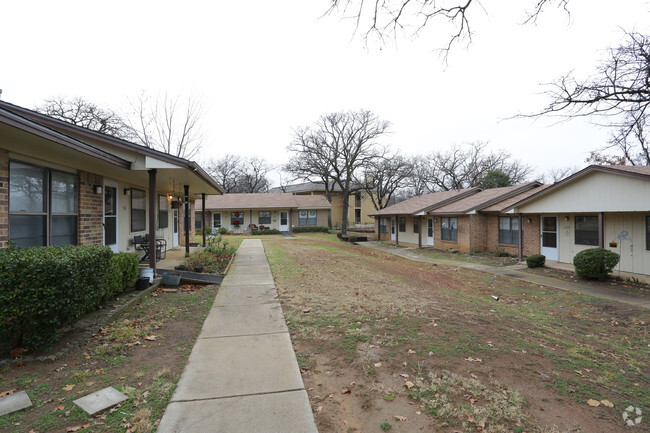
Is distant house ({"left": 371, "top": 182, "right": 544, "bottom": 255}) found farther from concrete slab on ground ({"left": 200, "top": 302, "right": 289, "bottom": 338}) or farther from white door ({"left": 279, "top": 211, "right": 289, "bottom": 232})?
concrete slab on ground ({"left": 200, "top": 302, "right": 289, "bottom": 338})

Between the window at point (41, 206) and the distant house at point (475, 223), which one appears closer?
the window at point (41, 206)

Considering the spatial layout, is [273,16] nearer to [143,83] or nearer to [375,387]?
[375,387]

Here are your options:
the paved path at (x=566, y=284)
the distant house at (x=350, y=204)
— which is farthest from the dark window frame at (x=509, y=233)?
the distant house at (x=350, y=204)

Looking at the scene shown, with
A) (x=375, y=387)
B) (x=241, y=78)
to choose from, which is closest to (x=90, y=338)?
(x=375, y=387)

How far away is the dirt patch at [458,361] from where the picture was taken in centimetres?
280

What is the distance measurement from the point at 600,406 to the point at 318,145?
3395 centimetres

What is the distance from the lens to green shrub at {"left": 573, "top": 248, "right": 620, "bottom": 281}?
10.7 meters

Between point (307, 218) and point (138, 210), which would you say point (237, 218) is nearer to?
point (307, 218)

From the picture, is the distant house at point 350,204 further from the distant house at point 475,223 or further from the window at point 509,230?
the window at point 509,230

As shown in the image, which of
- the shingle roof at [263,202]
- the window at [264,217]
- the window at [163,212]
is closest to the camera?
the window at [163,212]

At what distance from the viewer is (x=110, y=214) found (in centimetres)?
822

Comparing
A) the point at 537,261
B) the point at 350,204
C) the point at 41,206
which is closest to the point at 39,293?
the point at 41,206

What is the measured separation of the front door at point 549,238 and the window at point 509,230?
6.58ft

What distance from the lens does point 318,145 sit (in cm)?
3553
